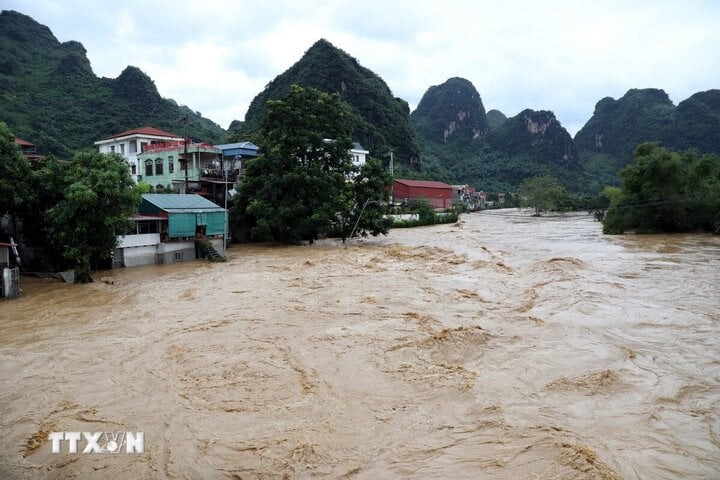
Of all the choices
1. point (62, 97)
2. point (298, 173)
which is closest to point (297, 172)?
point (298, 173)

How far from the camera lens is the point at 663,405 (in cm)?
606

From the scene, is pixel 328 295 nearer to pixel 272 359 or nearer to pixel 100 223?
pixel 272 359

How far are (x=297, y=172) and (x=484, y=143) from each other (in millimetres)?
89720

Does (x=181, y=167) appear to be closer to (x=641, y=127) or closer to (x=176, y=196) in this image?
(x=176, y=196)

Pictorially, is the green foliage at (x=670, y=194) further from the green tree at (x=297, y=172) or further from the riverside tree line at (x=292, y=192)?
the green tree at (x=297, y=172)

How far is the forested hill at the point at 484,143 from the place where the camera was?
90875mm

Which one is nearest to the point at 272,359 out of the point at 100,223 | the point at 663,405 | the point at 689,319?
the point at 663,405

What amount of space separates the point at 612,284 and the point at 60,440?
14297 mm

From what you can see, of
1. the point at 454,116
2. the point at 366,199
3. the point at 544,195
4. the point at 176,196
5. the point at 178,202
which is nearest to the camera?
the point at 178,202

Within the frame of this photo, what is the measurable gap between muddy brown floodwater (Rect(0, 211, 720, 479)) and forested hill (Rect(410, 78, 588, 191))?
72.7 metres

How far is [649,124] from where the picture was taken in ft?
312

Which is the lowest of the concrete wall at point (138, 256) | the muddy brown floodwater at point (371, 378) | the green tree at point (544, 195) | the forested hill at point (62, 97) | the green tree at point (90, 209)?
the muddy brown floodwater at point (371, 378)

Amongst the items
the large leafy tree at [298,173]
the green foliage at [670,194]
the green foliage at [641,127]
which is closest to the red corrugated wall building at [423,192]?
the green foliage at [670,194]

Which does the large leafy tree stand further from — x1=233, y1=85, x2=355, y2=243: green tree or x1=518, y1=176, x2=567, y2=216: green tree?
x1=518, y1=176, x2=567, y2=216: green tree
